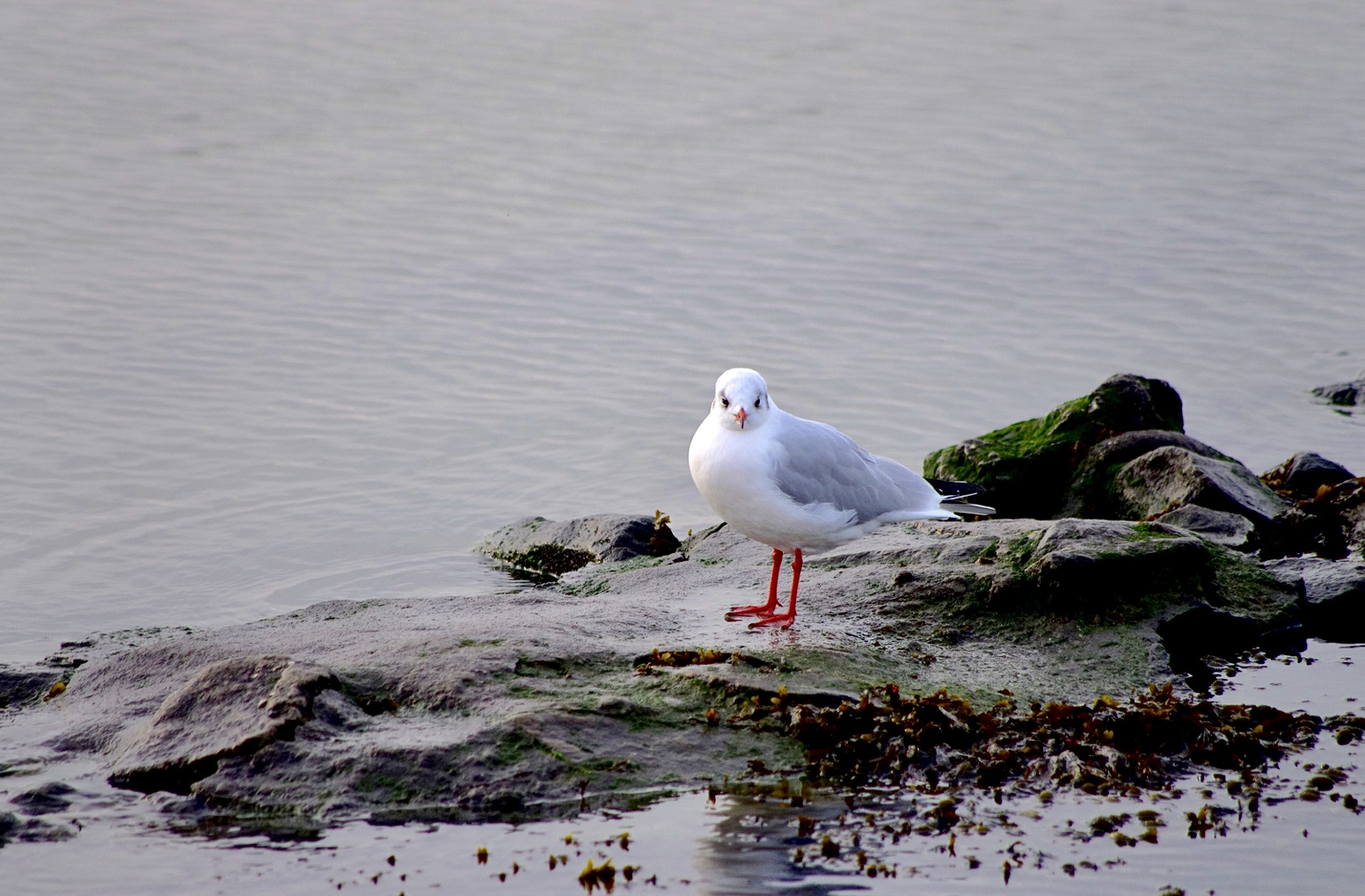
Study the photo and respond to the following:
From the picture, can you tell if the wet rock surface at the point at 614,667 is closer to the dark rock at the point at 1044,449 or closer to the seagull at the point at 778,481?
the seagull at the point at 778,481

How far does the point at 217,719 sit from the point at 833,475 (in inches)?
119

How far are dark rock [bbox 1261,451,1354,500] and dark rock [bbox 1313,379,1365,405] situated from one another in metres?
3.19

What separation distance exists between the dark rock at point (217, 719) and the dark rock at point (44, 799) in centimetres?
18

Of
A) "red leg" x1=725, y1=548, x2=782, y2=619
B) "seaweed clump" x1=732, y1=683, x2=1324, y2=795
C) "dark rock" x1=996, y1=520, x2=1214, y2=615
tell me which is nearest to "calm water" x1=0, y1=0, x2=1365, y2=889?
"red leg" x1=725, y1=548, x2=782, y2=619

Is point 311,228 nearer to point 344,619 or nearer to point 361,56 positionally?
point 361,56

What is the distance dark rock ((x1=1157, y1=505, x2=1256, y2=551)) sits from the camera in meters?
8.55

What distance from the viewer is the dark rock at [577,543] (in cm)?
920

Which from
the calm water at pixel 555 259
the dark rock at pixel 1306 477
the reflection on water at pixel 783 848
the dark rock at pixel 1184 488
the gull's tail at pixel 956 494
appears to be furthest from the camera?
the calm water at pixel 555 259

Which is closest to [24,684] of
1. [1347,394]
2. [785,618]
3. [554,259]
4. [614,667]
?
[614,667]

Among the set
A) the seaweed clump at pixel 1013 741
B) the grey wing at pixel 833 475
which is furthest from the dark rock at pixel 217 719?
the grey wing at pixel 833 475

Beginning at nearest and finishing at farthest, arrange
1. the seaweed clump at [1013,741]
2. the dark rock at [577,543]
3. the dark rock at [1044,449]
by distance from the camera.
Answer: the seaweed clump at [1013,741]
the dark rock at [577,543]
the dark rock at [1044,449]

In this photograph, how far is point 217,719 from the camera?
563 cm

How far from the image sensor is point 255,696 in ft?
18.7

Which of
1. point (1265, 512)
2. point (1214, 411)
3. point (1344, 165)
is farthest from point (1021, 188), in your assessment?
point (1265, 512)
